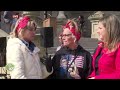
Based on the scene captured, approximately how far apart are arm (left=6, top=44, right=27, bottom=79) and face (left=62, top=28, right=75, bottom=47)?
0.56 meters

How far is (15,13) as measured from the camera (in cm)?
440

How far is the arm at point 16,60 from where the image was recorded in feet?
13.3

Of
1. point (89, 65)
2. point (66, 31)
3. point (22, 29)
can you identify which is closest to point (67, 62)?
point (89, 65)

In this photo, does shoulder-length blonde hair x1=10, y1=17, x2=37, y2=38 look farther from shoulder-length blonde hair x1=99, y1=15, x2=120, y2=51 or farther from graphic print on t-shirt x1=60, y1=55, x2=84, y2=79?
shoulder-length blonde hair x1=99, y1=15, x2=120, y2=51

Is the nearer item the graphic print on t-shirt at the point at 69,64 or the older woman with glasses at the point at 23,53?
the older woman with glasses at the point at 23,53

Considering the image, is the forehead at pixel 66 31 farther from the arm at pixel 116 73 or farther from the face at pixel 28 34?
the arm at pixel 116 73

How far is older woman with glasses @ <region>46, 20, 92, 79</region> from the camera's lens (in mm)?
4285

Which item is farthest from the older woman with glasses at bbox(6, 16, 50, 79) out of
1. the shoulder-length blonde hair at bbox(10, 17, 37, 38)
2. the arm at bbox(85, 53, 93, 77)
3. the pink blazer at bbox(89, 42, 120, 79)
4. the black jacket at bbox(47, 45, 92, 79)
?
the pink blazer at bbox(89, 42, 120, 79)

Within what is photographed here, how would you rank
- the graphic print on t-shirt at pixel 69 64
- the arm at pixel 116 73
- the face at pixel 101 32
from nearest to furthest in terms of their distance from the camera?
the arm at pixel 116 73
the face at pixel 101 32
the graphic print on t-shirt at pixel 69 64

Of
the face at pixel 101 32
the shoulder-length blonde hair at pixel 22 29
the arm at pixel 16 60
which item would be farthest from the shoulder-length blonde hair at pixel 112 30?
the arm at pixel 16 60

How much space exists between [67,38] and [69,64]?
1.00ft
